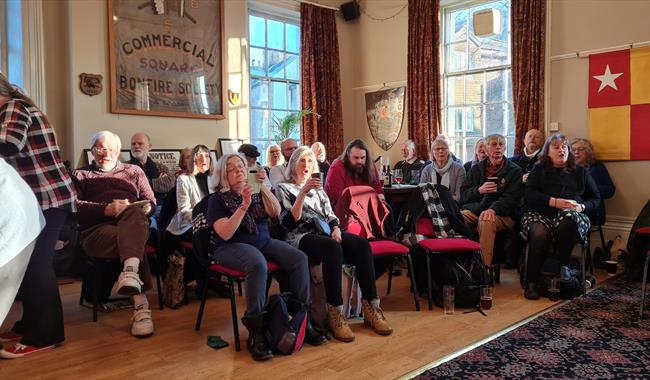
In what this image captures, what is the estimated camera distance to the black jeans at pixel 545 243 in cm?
383

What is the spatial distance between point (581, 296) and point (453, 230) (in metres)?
0.98

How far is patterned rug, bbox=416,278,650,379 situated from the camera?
2.47 meters

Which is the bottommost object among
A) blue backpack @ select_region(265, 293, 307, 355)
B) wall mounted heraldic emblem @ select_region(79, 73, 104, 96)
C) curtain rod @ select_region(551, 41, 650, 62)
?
blue backpack @ select_region(265, 293, 307, 355)

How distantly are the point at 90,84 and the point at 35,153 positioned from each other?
103 inches

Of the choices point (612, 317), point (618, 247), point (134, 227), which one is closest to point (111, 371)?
point (134, 227)

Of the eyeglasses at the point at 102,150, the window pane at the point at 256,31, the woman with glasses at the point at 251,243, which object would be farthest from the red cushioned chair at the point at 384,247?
the window pane at the point at 256,31

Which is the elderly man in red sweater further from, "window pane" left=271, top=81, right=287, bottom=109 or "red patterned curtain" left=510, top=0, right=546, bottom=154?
"red patterned curtain" left=510, top=0, right=546, bottom=154

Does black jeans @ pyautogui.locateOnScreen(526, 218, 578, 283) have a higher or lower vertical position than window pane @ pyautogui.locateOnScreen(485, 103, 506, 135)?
lower

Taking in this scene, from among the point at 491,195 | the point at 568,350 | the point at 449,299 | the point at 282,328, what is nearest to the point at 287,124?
the point at 491,195

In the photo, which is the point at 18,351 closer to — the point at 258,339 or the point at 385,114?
the point at 258,339

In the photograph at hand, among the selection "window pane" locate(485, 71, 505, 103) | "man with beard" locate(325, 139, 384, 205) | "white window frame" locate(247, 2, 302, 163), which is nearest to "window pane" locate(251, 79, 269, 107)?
"white window frame" locate(247, 2, 302, 163)

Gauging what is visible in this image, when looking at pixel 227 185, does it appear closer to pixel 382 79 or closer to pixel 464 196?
pixel 464 196

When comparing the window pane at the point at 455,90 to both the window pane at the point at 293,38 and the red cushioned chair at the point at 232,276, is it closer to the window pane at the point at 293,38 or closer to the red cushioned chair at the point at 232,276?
the window pane at the point at 293,38

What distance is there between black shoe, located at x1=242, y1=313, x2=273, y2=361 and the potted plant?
402cm
